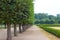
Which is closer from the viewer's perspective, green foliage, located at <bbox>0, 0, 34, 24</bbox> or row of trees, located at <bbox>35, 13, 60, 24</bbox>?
green foliage, located at <bbox>0, 0, 34, 24</bbox>

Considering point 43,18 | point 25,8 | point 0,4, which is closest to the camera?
point 0,4

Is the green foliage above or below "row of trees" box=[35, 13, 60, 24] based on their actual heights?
above

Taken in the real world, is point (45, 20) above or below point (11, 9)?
below

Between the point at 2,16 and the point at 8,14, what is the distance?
477 mm

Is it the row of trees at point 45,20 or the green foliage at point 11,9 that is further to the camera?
the row of trees at point 45,20

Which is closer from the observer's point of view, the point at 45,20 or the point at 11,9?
the point at 11,9

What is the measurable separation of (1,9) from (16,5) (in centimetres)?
126

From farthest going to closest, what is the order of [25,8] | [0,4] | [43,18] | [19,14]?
[43,18], [25,8], [19,14], [0,4]

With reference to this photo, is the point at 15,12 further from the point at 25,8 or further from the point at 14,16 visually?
the point at 25,8

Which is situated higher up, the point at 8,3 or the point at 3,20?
the point at 8,3

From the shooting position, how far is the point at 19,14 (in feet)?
56.4

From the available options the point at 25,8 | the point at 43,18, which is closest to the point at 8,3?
the point at 25,8

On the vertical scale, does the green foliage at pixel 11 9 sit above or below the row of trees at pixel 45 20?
above

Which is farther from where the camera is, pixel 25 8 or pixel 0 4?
pixel 25 8
